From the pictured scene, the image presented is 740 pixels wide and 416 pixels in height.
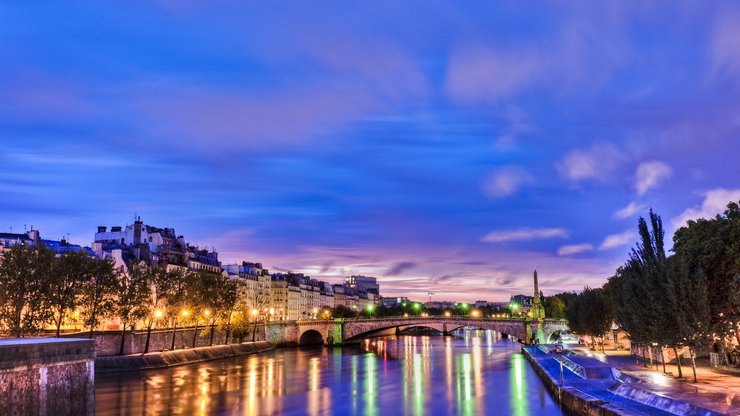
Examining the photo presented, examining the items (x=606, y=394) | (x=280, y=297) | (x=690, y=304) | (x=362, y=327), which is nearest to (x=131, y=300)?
(x=606, y=394)

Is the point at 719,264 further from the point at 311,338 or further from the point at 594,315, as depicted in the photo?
the point at 311,338

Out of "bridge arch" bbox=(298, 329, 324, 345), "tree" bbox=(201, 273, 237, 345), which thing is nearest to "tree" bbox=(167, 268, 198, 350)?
"tree" bbox=(201, 273, 237, 345)

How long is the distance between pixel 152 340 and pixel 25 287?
20272mm

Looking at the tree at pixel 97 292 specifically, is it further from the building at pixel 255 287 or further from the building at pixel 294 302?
the building at pixel 294 302

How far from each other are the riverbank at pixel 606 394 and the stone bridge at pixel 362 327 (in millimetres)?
59877

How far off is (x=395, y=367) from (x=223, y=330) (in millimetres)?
33254

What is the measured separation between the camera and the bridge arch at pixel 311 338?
129250 mm

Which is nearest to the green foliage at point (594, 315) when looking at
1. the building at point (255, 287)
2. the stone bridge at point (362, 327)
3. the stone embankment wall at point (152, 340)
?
the stone bridge at point (362, 327)

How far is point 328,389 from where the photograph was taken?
5572 cm

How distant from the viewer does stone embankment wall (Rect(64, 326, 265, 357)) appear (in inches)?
2788

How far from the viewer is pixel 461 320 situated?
404 ft

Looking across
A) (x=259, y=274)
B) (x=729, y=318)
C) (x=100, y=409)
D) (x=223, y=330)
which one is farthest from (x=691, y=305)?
(x=259, y=274)

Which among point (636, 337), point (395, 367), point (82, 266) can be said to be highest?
point (82, 266)

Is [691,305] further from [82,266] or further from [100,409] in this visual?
[82,266]
